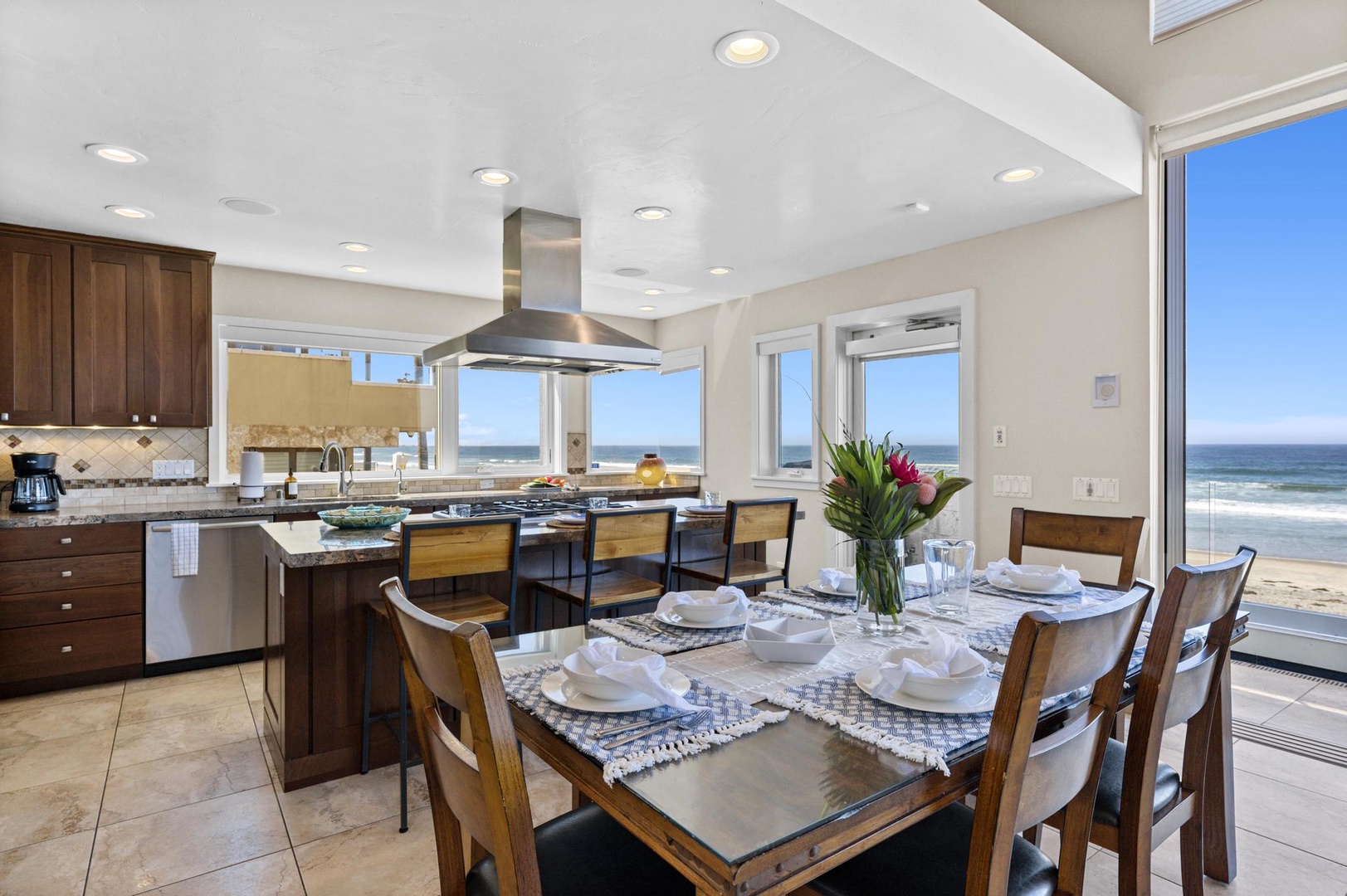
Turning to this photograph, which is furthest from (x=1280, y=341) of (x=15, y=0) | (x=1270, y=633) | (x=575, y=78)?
(x=15, y=0)

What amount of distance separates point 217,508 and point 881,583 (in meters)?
3.83

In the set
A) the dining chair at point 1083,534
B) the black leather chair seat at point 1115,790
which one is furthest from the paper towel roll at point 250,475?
the black leather chair seat at point 1115,790

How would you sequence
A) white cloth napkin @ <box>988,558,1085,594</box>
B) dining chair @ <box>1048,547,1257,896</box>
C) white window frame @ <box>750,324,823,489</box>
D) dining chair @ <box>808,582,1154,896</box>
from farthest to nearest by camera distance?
white window frame @ <box>750,324,823,489</box> → white cloth napkin @ <box>988,558,1085,594</box> → dining chair @ <box>1048,547,1257,896</box> → dining chair @ <box>808,582,1154,896</box>

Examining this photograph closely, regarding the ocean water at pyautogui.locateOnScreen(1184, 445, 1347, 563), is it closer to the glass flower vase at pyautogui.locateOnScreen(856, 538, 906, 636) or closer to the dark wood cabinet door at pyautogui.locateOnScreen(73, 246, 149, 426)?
the glass flower vase at pyautogui.locateOnScreen(856, 538, 906, 636)

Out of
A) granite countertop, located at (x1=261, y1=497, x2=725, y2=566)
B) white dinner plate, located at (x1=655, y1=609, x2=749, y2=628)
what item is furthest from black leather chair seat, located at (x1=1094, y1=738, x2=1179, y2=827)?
granite countertop, located at (x1=261, y1=497, x2=725, y2=566)

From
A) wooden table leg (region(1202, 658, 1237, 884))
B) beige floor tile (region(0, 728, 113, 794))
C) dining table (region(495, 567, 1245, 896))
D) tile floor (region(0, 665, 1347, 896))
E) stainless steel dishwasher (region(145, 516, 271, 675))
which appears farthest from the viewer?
stainless steel dishwasher (region(145, 516, 271, 675))

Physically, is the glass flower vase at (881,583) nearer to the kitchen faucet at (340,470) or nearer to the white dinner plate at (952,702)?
the white dinner plate at (952,702)

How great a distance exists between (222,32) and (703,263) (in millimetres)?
2881

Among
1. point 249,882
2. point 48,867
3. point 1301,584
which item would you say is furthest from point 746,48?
point 1301,584

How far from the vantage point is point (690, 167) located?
2.82 metres

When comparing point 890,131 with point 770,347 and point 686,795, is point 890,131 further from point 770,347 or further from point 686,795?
point 770,347

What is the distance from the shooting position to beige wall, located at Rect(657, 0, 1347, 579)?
280cm

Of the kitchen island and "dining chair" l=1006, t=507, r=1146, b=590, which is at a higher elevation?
"dining chair" l=1006, t=507, r=1146, b=590

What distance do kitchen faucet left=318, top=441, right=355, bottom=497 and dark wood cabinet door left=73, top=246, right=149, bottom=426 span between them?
102 centimetres
